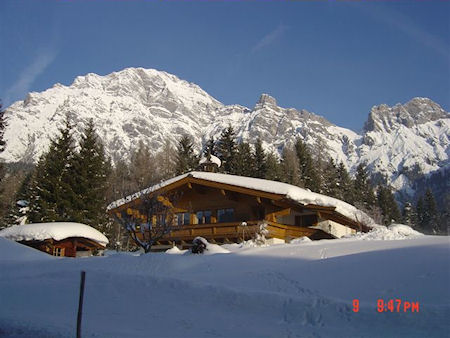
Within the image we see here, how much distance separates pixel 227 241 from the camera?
80.5ft

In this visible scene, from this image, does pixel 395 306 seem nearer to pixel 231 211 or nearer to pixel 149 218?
pixel 149 218

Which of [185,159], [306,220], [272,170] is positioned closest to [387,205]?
[272,170]

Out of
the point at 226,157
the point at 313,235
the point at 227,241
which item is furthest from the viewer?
the point at 226,157

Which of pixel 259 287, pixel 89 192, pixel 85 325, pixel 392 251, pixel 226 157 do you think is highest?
pixel 226 157

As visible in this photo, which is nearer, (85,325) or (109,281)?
(85,325)

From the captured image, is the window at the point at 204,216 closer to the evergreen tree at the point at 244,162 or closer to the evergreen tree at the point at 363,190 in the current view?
the evergreen tree at the point at 244,162

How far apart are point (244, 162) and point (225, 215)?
22121 millimetres

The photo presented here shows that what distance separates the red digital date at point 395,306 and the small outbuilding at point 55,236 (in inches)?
864

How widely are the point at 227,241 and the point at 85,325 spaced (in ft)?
51.6

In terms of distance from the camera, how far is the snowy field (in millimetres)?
8836

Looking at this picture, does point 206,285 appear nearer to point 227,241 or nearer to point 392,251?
point 392,251

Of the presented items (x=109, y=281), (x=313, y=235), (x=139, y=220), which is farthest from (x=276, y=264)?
(x=313, y=235)

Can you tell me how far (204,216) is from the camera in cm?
2800

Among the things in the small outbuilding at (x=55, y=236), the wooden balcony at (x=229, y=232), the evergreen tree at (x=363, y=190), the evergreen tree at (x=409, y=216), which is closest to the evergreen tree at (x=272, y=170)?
the evergreen tree at (x=363, y=190)
